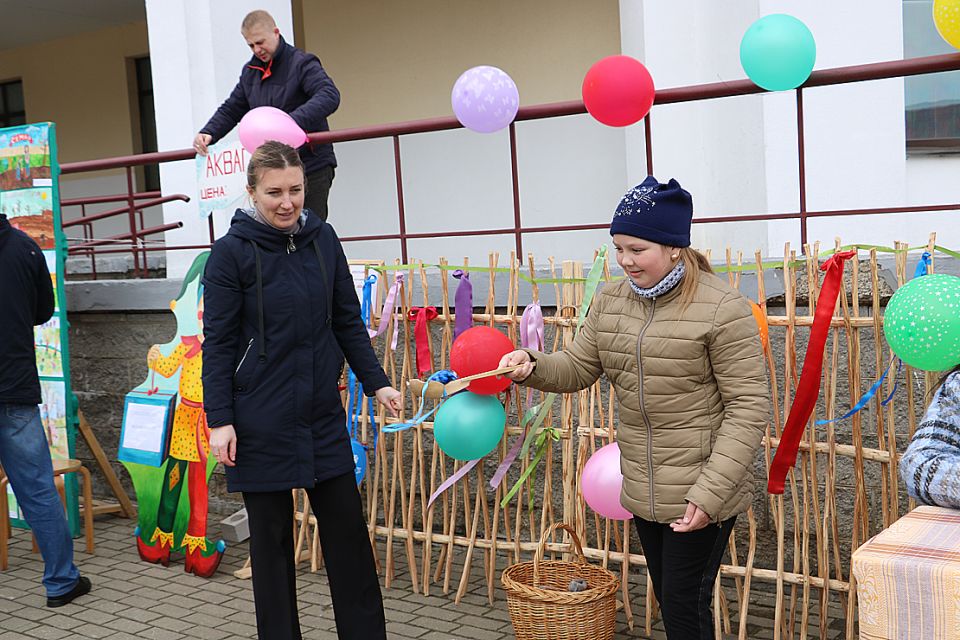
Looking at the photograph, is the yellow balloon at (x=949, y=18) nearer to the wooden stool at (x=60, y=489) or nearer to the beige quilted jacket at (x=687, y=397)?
the beige quilted jacket at (x=687, y=397)

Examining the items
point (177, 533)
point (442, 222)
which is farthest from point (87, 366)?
point (442, 222)

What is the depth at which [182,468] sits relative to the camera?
5.42 metres

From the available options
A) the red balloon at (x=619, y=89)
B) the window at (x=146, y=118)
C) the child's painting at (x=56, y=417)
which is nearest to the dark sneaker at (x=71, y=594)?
the child's painting at (x=56, y=417)

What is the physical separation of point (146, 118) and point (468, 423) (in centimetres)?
1082

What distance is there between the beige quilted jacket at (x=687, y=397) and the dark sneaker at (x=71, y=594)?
318cm

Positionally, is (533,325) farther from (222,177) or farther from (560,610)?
(222,177)

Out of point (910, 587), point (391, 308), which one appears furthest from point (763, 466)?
point (910, 587)

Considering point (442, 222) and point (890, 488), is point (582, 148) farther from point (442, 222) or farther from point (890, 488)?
point (890, 488)

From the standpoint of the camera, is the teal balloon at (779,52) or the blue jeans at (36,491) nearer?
the teal balloon at (779,52)

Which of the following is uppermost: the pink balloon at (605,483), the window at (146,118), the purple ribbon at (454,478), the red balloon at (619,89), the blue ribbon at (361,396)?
the window at (146,118)

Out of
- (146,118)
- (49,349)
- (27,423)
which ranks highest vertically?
(146,118)

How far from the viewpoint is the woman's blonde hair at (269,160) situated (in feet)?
10.9

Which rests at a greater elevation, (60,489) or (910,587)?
(910,587)

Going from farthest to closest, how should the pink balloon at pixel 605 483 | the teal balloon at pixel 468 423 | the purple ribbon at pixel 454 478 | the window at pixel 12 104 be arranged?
the window at pixel 12 104 < the purple ribbon at pixel 454 478 < the teal balloon at pixel 468 423 < the pink balloon at pixel 605 483
